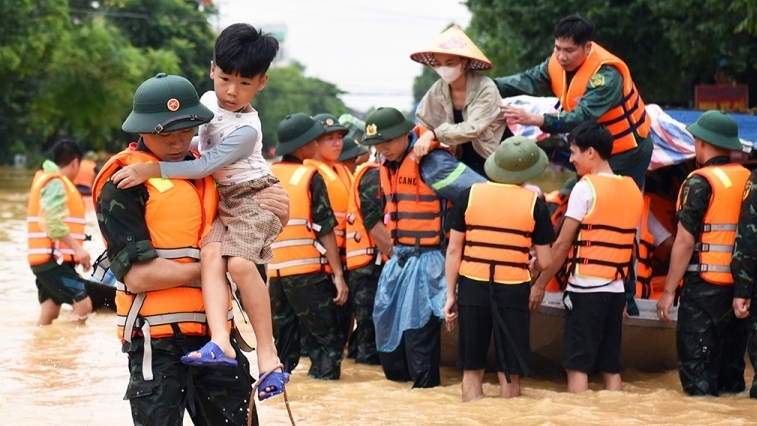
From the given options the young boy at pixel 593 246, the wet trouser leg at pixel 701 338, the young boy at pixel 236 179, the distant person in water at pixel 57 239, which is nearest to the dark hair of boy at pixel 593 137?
the young boy at pixel 593 246

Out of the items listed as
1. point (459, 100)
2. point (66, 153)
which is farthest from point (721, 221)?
point (66, 153)

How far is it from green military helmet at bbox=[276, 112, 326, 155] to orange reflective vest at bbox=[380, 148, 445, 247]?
0.96 m

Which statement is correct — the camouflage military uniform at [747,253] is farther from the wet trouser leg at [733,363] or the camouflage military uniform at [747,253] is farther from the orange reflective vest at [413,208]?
the orange reflective vest at [413,208]

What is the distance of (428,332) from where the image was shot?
865 cm

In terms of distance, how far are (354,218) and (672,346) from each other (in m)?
2.80

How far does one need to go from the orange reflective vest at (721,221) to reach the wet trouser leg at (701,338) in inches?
6.8

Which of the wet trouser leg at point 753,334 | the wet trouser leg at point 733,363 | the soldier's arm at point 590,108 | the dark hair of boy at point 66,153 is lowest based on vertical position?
the wet trouser leg at point 733,363

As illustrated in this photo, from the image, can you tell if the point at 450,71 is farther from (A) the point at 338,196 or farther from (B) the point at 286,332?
(B) the point at 286,332

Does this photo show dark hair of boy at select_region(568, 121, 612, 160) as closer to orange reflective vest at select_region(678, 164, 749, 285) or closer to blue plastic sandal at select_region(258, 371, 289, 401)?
orange reflective vest at select_region(678, 164, 749, 285)

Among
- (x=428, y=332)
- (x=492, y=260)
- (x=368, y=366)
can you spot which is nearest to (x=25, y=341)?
(x=368, y=366)

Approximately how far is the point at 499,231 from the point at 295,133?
2301 mm

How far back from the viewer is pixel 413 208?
28.3ft

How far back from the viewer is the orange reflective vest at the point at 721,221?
8.20 meters

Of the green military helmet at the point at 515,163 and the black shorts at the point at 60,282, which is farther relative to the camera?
the black shorts at the point at 60,282
